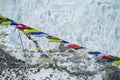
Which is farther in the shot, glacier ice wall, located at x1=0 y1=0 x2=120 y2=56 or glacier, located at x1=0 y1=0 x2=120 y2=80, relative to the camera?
glacier ice wall, located at x1=0 y1=0 x2=120 y2=56

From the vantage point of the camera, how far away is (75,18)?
418 feet

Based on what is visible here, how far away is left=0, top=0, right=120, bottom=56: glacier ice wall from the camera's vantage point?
114 metres

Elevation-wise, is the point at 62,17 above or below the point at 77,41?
above

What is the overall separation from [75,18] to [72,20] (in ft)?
5.46

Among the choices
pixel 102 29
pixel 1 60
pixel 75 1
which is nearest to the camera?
pixel 1 60

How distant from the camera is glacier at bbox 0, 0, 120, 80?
11356cm

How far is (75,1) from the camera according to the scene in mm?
125750

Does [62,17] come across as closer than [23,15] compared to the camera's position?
No

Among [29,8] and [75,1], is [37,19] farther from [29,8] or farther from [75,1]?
[75,1]

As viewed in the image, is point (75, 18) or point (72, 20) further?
point (75, 18)

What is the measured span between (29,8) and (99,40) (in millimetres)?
35154

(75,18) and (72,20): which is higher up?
(75,18)

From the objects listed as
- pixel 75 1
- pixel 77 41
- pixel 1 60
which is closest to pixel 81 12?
pixel 75 1

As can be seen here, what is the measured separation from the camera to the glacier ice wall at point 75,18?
114 m
